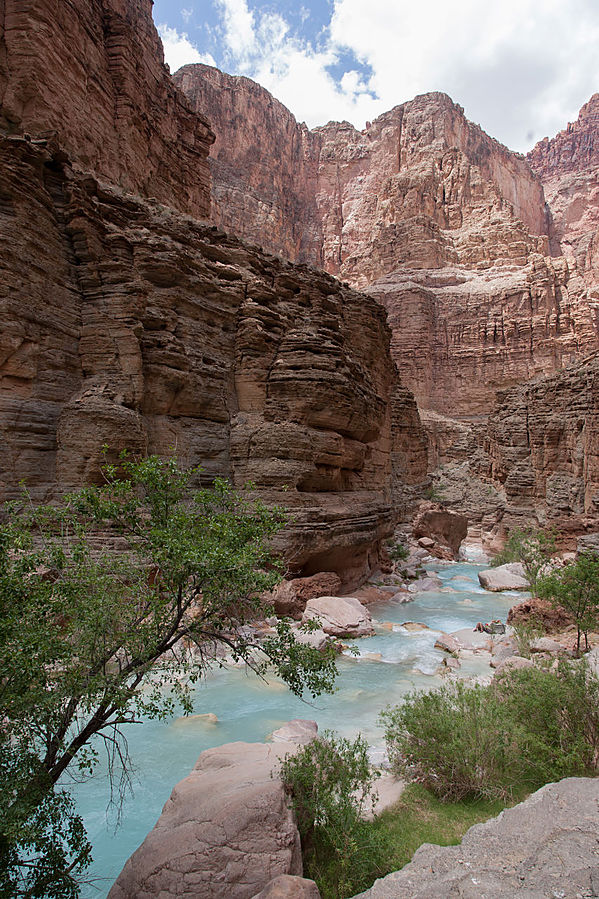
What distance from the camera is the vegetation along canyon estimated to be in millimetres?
4328

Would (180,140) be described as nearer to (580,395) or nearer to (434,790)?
(580,395)

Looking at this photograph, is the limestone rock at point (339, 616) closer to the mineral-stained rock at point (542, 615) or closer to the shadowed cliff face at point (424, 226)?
the mineral-stained rock at point (542, 615)

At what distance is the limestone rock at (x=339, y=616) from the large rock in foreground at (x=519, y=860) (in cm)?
856

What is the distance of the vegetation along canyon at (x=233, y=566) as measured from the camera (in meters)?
4.33

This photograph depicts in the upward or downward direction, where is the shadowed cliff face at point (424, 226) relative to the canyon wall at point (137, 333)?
upward

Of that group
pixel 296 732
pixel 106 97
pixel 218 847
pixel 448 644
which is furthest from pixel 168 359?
pixel 218 847

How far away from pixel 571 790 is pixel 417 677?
6.06m

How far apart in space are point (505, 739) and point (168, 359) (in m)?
12.7

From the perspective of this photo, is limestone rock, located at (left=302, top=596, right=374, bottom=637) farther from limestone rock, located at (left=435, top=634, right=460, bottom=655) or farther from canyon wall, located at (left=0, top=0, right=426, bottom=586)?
limestone rock, located at (left=435, top=634, right=460, bottom=655)

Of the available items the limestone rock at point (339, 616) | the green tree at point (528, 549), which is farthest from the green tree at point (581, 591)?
the limestone rock at point (339, 616)

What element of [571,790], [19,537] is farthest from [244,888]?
[19,537]

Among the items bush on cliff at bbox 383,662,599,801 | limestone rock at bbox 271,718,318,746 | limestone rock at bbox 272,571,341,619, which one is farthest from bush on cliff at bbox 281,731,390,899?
limestone rock at bbox 272,571,341,619

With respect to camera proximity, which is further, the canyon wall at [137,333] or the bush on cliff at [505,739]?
the canyon wall at [137,333]

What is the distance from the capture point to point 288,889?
3.87m
